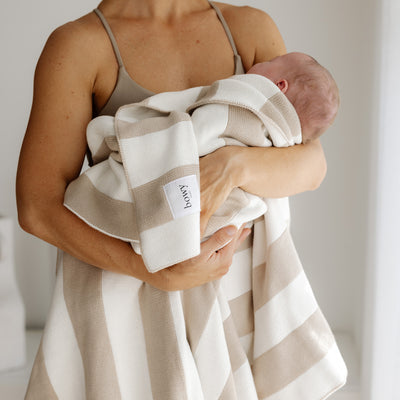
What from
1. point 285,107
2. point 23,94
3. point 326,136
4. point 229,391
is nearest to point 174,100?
point 285,107

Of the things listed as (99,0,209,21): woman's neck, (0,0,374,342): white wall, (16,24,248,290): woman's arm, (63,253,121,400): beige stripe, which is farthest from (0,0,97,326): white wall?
(63,253,121,400): beige stripe

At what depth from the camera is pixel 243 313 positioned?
1128mm

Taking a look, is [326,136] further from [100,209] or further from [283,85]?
[100,209]

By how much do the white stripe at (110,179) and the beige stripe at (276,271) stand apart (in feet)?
1.14

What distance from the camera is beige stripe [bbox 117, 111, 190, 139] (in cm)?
88

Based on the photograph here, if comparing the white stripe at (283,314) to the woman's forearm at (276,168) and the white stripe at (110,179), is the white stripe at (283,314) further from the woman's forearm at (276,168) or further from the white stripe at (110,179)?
the white stripe at (110,179)

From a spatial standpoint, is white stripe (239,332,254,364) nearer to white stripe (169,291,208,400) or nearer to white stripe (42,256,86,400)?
white stripe (169,291,208,400)

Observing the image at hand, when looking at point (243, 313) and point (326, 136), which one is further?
point (326, 136)

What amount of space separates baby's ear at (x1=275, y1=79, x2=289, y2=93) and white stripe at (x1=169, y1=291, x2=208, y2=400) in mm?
433

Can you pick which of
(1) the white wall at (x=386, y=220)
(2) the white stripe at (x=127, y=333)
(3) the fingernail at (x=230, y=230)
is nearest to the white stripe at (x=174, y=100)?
(3) the fingernail at (x=230, y=230)

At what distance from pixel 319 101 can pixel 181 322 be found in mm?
487

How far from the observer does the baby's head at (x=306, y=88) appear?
1.02 m

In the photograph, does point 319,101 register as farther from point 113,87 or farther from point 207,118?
point 113,87

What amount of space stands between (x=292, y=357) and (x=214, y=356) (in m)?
0.19
